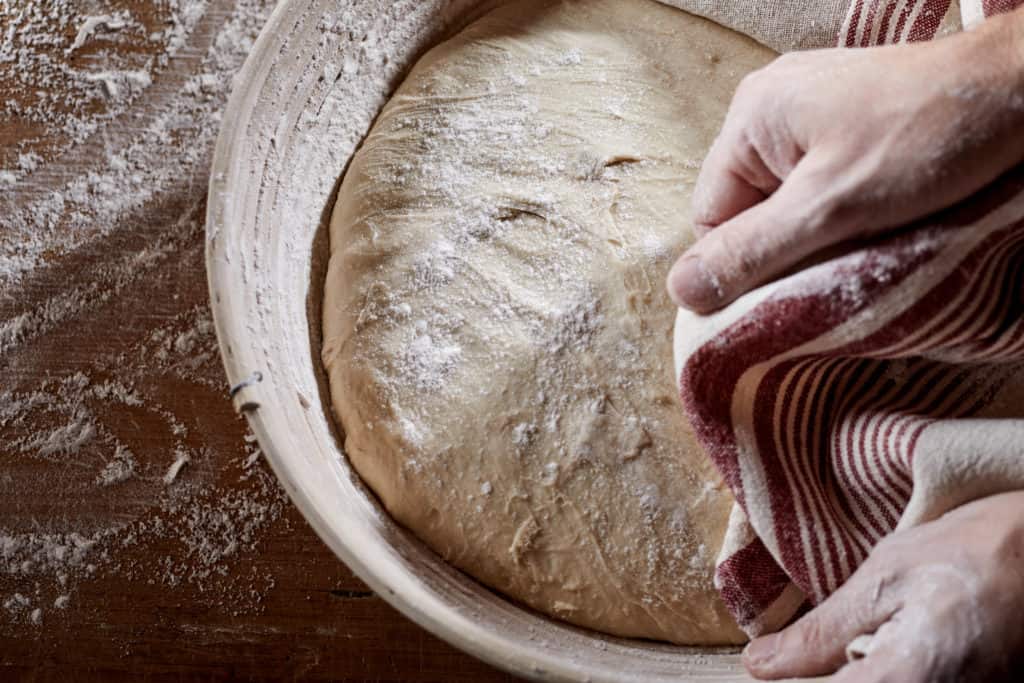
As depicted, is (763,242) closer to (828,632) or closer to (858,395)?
(858,395)

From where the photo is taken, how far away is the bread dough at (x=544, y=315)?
87cm

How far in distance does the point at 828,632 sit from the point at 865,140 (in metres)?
0.42

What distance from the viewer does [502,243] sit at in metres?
0.94

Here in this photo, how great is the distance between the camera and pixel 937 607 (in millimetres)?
685

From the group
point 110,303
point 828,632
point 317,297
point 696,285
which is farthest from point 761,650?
point 110,303

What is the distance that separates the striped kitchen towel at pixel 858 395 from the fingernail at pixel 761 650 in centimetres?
2

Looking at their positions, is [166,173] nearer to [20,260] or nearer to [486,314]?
[20,260]

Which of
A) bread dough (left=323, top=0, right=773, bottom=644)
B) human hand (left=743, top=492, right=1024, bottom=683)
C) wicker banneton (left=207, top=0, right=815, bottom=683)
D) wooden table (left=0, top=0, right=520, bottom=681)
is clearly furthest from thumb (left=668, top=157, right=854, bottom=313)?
wooden table (left=0, top=0, right=520, bottom=681)

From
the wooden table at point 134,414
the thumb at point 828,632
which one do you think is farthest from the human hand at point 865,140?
the wooden table at point 134,414

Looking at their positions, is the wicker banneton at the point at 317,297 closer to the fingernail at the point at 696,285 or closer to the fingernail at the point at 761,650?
the fingernail at the point at 761,650

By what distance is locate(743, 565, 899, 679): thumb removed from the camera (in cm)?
73

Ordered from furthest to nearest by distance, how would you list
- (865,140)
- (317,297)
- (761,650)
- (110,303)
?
(110,303), (317,297), (761,650), (865,140)

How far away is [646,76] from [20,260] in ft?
2.93

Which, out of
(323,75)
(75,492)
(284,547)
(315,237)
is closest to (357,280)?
(315,237)
